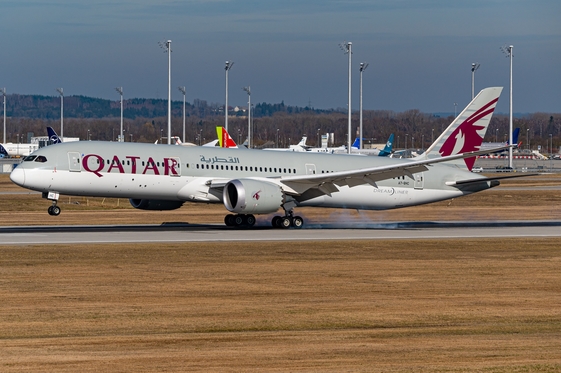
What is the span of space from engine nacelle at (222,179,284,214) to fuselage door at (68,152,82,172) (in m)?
6.45

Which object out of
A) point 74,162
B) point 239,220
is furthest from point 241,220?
point 74,162

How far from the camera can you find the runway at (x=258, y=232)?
3531 centimetres

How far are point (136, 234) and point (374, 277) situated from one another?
49.5 feet

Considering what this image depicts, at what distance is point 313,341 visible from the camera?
634 inches

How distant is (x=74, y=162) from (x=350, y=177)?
40.8 ft

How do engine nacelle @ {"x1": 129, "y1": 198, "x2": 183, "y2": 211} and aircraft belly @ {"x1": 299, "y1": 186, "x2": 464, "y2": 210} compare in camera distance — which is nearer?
engine nacelle @ {"x1": 129, "y1": 198, "x2": 183, "y2": 211}

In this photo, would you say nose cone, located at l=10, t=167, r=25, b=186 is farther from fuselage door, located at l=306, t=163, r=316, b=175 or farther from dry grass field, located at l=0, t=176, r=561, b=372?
fuselage door, located at l=306, t=163, r=316, b=175

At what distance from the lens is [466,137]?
4572 centimetres

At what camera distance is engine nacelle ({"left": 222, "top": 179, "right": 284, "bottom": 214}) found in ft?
127

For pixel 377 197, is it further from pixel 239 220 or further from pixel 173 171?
pixel 173 171

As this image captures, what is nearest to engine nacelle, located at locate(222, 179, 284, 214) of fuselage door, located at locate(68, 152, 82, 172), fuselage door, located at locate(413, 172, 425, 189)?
fuselage door, located at locate(68, 152, 82, 172)

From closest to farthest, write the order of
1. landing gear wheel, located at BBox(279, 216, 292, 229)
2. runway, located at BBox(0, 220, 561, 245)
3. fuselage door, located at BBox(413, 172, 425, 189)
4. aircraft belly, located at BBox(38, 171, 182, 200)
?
1. runway, located at BBox(0, 220, 561, 245)
2. aircraft belly, located at BBox(38, 171, 182, 200)
3. landing gear wheel, located at BBox(279, 216, 292, 229)
4. fuselage door, located at BBox(413, 172, 425, 189)

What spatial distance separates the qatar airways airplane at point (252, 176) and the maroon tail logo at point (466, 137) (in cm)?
5


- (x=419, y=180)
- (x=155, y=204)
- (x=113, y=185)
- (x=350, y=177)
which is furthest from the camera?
(x=419, y=180)
